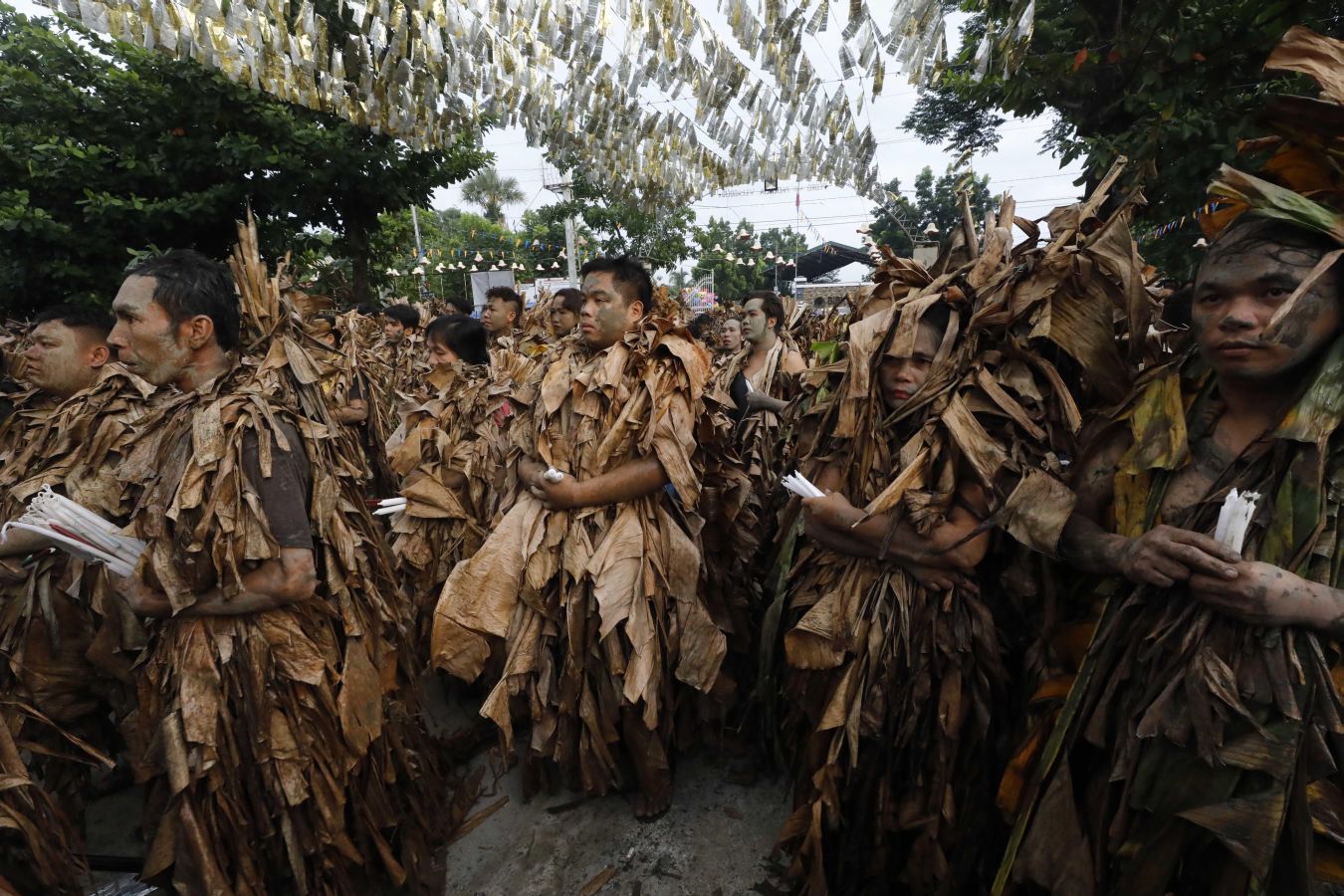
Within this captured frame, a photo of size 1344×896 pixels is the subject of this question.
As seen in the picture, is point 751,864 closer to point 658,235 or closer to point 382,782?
point 382,782

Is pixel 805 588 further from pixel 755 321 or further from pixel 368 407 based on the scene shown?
pixel 368 407

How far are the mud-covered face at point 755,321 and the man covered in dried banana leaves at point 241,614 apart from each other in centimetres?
313

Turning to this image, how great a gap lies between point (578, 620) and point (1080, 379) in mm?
2141

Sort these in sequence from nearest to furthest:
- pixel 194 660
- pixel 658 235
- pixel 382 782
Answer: pixel 194 660
pixel 382 782
pixel 658 235

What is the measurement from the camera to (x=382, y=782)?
248 cm

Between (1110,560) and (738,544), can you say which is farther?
(738,544)

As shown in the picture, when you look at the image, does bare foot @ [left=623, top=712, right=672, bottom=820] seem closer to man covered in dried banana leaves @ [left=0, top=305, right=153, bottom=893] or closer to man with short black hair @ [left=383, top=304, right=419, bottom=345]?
man covered in dried banana leaves @ [left=0, top=305, right=153, bottom=893]

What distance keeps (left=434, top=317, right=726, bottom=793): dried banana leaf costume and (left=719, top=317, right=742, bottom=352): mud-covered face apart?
255cm

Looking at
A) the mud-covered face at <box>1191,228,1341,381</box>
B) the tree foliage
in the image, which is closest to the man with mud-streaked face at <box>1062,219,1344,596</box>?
the mud-covered face at <box>1191,228,1341,381</box>

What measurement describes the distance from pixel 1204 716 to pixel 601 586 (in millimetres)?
1974

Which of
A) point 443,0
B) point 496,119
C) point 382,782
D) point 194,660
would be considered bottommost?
point 382,782

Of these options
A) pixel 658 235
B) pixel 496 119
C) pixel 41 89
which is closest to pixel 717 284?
pixel 658 235

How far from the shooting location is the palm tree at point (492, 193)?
5948 centimetres

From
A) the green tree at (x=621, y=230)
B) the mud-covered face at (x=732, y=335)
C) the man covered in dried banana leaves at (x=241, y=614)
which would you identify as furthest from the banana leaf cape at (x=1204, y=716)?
the green tree at (x=621, y=230)
